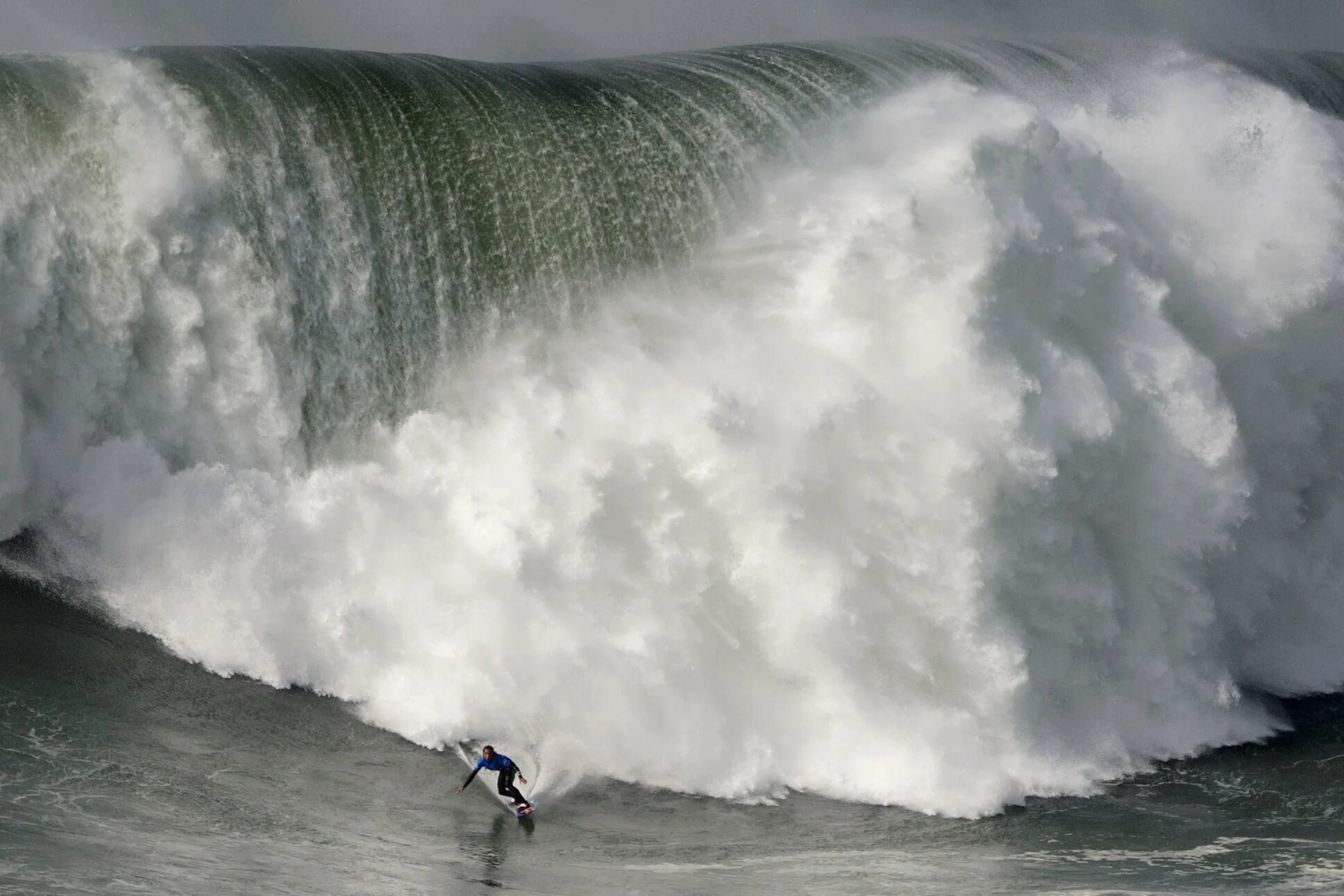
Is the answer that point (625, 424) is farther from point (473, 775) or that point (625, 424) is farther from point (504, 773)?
point (473, 775)

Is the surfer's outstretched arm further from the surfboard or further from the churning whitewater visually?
the churning whitewater

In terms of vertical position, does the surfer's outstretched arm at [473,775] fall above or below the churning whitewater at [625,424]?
below

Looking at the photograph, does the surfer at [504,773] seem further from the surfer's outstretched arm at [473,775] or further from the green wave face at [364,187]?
the green wave face at [364,187]

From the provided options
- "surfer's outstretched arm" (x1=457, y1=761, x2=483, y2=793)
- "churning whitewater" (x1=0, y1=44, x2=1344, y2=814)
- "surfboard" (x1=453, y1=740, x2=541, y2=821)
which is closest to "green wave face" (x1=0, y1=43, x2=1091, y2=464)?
"churning whitewater" (x1=0, y1=44, x2=1344, y2=814)

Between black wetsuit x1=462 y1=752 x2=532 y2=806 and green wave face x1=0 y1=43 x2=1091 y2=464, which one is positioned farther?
green wave face x1=0 y1=43 x2=1091 y2=464

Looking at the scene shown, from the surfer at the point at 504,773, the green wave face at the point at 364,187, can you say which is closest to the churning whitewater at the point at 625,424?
the green wave face at the point at 364,187

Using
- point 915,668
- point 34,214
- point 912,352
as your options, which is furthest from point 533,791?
point 34,214

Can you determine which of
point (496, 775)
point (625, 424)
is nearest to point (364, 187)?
point (625, 424)
